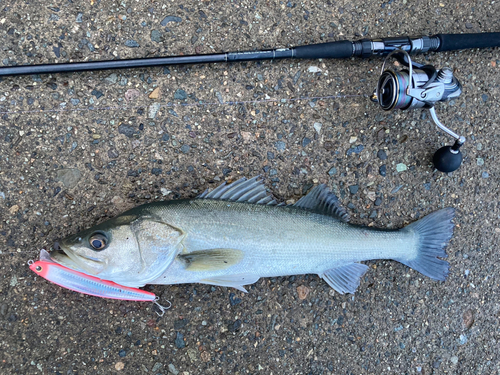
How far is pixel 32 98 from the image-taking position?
2.37 m

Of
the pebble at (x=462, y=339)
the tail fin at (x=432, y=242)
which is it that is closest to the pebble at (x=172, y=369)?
the tail fin at (x=432, y=242)

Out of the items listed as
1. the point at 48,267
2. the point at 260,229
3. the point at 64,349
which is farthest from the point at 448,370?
the point at 48,267

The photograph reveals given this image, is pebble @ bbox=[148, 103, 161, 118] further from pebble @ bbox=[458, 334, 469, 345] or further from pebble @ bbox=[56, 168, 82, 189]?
pebble @ bbox=[458, 334, 469, 345]

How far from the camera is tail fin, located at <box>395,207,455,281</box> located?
8.02 ft

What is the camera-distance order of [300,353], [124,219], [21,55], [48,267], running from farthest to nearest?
[300,353], [21,55], [48,267], [124,219]

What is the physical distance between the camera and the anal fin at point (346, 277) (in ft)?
7.89

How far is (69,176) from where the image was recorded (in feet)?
7.85

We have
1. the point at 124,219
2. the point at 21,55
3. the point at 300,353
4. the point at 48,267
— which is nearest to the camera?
the point at 124,219

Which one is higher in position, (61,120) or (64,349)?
(61,120)

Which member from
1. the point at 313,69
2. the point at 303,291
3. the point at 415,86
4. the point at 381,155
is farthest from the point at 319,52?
the point at 303,291

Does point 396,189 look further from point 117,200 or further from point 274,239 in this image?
point 117,200

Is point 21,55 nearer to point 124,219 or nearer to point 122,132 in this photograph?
point 122,132

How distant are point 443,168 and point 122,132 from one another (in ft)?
7.97

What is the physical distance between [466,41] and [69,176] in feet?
10.2
